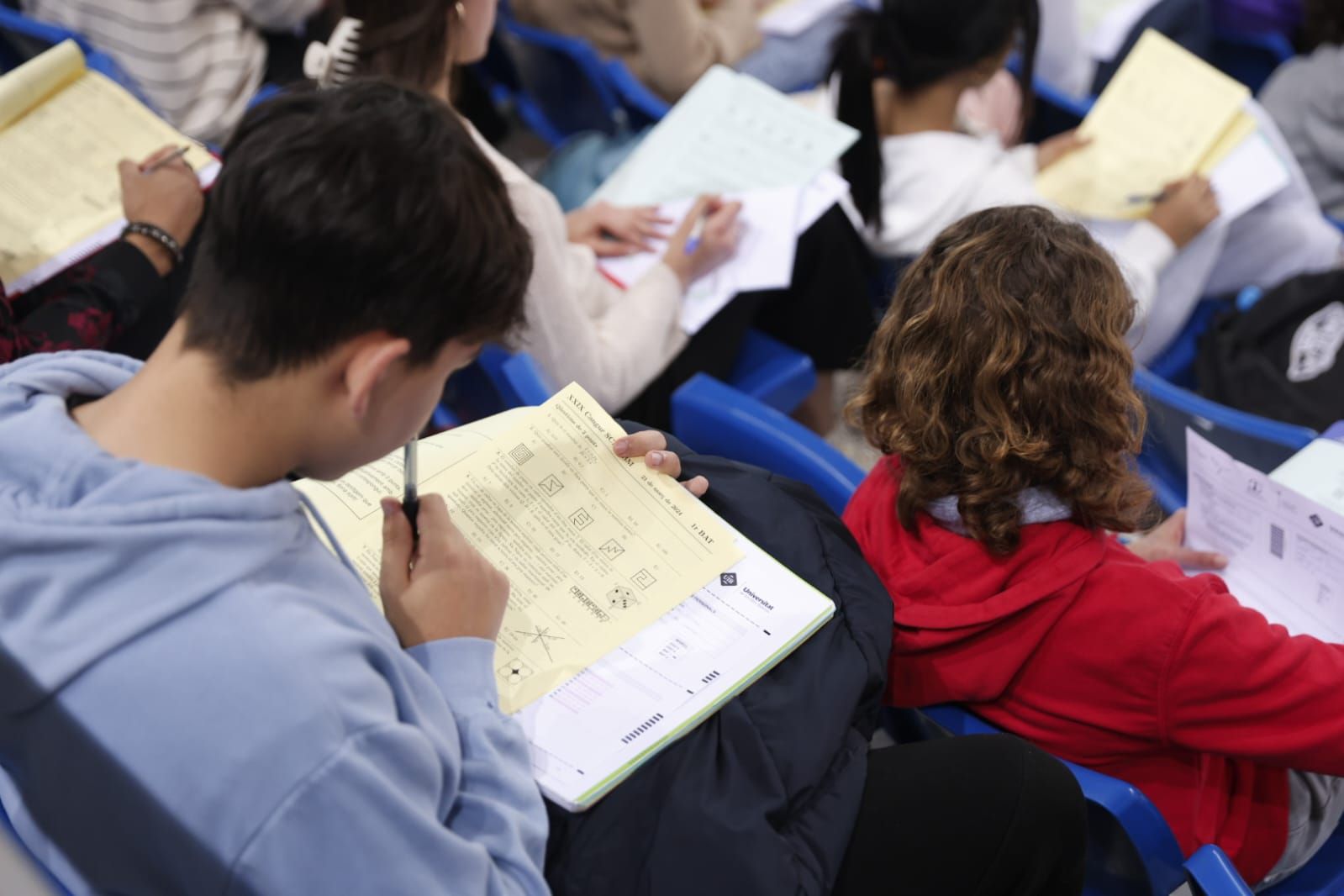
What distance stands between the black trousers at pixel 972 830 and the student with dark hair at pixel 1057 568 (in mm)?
134

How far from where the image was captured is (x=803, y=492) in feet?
3.80

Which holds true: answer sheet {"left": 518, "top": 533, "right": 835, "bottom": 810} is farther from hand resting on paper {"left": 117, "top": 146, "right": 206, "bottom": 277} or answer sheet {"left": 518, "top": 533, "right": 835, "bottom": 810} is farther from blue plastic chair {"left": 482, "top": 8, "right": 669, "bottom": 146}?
blue plastic chair {"left": 482, "top": 8, "right": 669, "bottom": 146}


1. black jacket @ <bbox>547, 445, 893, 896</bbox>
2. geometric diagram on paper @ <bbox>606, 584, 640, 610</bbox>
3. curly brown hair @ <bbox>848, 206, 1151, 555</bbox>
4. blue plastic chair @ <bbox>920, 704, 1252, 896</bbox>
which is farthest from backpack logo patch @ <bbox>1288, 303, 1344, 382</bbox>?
geometric diagram on paper @ <bbox>606, 584, 640, 610</bbox>

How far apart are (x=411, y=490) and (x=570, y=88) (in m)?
1.81

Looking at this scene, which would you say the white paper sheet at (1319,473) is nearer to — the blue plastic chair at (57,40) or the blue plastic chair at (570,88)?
the blue plastic chair at (570,88)

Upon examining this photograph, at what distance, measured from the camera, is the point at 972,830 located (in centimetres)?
97

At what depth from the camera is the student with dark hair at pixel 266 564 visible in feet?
2.32

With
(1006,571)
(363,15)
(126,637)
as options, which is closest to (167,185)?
(363,15)

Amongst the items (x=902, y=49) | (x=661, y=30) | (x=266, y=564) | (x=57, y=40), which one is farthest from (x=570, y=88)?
(x=266, y=564)

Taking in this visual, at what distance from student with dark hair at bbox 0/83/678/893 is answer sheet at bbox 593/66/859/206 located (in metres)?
1.18

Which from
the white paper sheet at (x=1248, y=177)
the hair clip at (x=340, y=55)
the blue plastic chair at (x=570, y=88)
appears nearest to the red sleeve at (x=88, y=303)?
the hair clip at (x=340, y=55)

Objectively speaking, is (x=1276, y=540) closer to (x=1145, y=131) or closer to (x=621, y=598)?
(x=621, y=598)

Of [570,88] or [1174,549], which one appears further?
[570,88]

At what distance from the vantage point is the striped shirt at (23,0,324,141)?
78.3 inches
